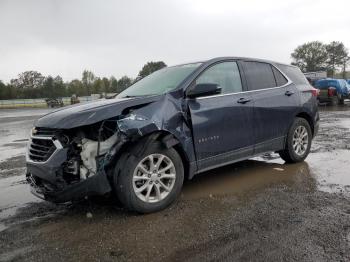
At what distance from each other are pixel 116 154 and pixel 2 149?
6.77 m

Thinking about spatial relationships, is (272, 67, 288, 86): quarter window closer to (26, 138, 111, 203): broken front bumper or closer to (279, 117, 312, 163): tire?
Result: (279, 117, 312, 163): tire

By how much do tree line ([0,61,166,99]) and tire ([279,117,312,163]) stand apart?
64.1 metres

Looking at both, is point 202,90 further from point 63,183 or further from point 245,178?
point 63,183

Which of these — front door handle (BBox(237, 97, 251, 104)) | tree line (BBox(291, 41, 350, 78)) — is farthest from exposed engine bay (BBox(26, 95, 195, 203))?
tree line (BBox(291, 41, 350, 78))

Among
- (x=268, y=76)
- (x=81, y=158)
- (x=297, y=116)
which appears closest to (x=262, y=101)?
(x=268, y=76)

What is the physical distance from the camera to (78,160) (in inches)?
141

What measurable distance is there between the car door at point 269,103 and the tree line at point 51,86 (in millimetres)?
64185

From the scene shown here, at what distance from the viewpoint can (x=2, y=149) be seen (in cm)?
902

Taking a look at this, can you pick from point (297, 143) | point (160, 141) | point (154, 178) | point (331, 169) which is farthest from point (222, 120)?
point (331, 169)

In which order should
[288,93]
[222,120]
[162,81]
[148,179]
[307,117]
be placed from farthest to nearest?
[307,117] → [288,93] → [162,81] → [222,120] → [148,179]

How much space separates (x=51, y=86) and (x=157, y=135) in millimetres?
84332

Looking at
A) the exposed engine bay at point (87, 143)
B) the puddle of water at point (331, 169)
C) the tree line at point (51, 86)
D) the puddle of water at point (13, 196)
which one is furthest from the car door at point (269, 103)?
the tree line at point (51, 86)

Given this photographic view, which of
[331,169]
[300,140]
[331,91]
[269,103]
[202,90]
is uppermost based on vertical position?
[202,90]

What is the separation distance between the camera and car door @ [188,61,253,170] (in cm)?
424
